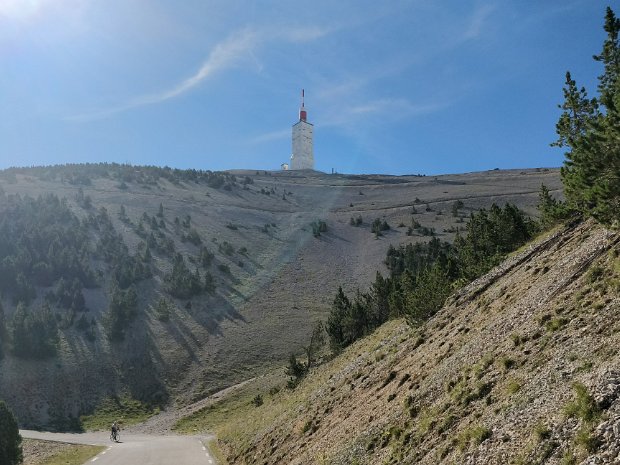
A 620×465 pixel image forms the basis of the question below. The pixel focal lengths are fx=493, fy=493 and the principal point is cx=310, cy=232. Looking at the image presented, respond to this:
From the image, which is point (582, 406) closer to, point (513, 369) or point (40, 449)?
point (513, 369)

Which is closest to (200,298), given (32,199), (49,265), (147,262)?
(147,262)

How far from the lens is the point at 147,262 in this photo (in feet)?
292

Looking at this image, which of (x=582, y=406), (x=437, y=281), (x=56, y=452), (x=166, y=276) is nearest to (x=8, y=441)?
(x=56, y=452)

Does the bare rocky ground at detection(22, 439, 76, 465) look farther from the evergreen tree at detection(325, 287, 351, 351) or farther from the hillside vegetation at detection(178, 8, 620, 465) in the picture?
the evergreen tree at detection(325, 287, 351, 351)

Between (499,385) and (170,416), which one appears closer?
(499,385)

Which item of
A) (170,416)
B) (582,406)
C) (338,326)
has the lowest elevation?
(170,416)

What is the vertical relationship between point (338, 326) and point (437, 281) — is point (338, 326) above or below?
below

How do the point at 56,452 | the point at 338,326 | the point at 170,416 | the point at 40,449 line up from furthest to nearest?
the point at 170,416
the point at 338,326
the point at 40,449
the point at 56,452

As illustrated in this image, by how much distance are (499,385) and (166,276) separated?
76923 millimetres

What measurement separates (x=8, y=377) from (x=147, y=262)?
33.3 meters

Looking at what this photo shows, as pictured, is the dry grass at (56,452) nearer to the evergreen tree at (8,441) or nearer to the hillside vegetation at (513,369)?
the evergreen tree at (8,441)

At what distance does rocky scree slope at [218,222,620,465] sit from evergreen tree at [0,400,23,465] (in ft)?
45.4

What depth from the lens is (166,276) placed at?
8419 centimetres

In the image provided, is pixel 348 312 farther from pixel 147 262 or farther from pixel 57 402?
pixel 147 262
